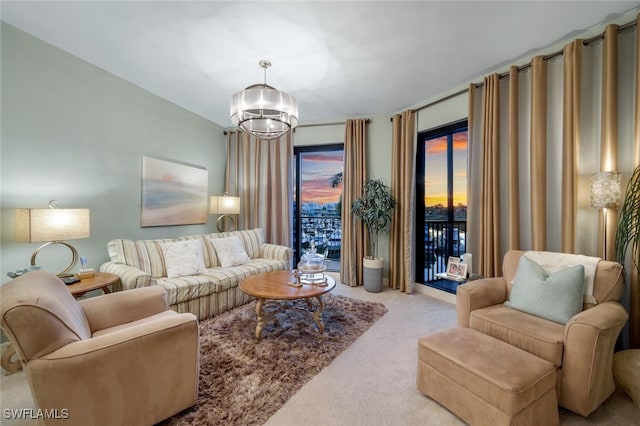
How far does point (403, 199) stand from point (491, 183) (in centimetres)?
130

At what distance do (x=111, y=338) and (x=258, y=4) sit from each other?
7.93 feet

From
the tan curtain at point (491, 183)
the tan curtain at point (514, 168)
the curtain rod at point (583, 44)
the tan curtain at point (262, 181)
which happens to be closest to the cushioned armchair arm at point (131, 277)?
the tan curtain at point (262, 181)

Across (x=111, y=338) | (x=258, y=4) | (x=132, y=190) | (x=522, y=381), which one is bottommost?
(x=522, y=381)

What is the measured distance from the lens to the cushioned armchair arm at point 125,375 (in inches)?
47.9

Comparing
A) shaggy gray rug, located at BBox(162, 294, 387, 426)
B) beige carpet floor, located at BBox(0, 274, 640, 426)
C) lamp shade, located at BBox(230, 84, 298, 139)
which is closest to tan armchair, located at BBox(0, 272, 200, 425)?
shaggy gray rug, located at BBox(162, 294, 387, 426)

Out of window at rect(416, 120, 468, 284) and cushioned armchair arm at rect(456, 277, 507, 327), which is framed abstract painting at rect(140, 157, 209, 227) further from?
cushioned armchair arm at rect(456, 277, 507, 327)

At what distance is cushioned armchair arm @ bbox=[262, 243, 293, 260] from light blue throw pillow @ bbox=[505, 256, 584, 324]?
2.87m

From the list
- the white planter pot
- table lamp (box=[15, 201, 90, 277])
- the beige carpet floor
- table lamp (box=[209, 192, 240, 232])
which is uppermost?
table lamp (box=[209, 192, 240, 232])

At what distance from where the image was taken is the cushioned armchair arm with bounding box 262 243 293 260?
4.15 m

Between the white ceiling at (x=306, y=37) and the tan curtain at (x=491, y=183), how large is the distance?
0.33 m

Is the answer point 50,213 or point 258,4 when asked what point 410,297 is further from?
point 50,213

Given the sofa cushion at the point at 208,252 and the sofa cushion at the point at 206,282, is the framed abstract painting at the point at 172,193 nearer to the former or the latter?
the sofa cushion at the point at 208,252

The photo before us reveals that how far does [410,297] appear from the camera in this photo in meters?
3.90

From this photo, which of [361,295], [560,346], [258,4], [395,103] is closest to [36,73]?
[258,4]
